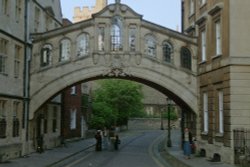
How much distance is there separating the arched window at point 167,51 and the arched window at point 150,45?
0.65 meters

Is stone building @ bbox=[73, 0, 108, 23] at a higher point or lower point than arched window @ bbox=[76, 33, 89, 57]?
higher

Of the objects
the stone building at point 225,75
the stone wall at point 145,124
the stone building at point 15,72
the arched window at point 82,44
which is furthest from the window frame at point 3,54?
the stone wall at point 145,124

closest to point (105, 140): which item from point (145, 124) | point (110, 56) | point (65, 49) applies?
point (110, 56)

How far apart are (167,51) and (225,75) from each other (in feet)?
24.5

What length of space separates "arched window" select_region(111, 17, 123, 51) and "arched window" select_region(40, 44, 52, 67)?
391cm

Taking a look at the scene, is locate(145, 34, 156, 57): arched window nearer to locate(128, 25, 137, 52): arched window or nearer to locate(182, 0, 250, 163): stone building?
locate(128, 25, 137, 52): arched window

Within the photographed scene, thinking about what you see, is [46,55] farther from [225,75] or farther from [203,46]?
[225,75]

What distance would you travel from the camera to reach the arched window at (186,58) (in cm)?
3114

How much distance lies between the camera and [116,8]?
30.6m

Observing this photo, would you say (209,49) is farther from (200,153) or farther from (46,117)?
Answer: (46,117)

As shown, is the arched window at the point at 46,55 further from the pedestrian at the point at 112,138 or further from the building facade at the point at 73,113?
the building facade at the point at 73,113

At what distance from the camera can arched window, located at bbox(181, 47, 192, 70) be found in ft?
102

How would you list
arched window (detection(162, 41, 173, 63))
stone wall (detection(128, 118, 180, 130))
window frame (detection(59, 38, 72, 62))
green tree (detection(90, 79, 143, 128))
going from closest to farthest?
window frame (detection(59, 38, 72, 62))
arched window (detection(162, 41, 173, 63))
green tree (detection(90, 79, 143, 128))
stone wall (detection(128, 118, 180, 130))

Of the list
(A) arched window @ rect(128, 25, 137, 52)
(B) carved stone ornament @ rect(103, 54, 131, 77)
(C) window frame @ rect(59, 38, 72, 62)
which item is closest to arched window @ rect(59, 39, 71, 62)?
(C) window frame @ rect(59, 38, 72, 62)
